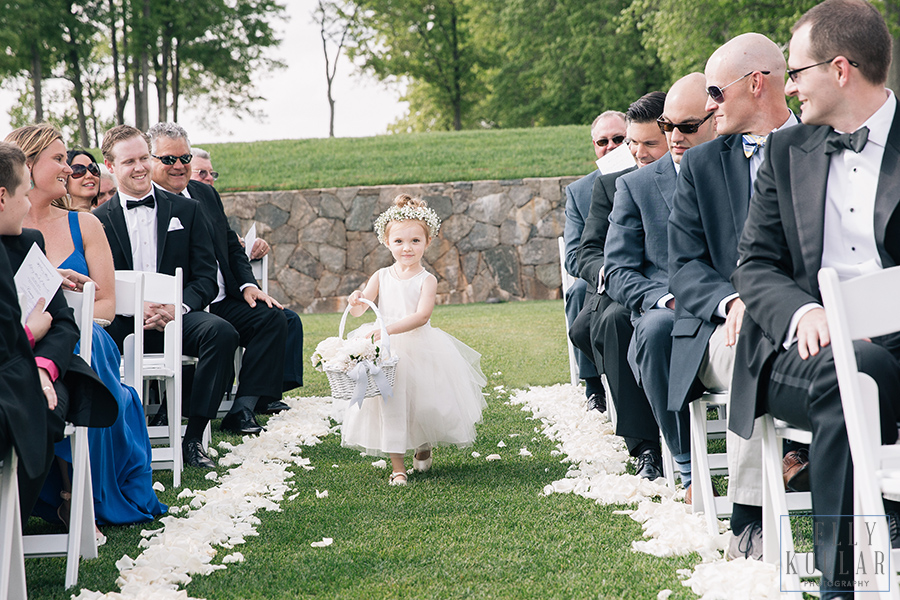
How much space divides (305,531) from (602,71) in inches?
1222

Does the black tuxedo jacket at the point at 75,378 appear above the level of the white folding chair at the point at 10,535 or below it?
above

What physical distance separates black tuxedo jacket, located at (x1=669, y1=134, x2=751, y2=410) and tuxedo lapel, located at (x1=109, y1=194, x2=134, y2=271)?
12.2ft

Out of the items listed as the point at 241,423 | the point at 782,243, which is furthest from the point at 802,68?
the point at 241,423

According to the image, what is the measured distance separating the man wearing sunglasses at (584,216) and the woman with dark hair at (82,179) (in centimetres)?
336

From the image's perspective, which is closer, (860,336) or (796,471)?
(860,336)

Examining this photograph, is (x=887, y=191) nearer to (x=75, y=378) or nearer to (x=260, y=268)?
(x=75, y=378)

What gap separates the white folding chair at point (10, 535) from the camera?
263 cm

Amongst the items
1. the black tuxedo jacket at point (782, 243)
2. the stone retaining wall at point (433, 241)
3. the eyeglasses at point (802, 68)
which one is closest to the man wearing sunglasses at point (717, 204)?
the black tuxedo jacket at point (782, 243)

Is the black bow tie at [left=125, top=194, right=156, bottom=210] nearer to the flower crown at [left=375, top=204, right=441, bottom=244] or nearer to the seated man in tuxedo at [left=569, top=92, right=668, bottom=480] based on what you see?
the flower crown at [left=375, top=204, right=441, bottom=244]

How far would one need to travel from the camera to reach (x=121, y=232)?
19.0 feet

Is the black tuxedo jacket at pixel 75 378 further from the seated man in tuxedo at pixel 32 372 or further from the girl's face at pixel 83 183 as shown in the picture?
the girl's face at pixel 83 183

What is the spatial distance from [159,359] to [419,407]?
1795 mm

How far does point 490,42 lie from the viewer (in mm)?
37906

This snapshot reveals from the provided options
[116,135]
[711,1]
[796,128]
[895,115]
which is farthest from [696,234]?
[711,1]
